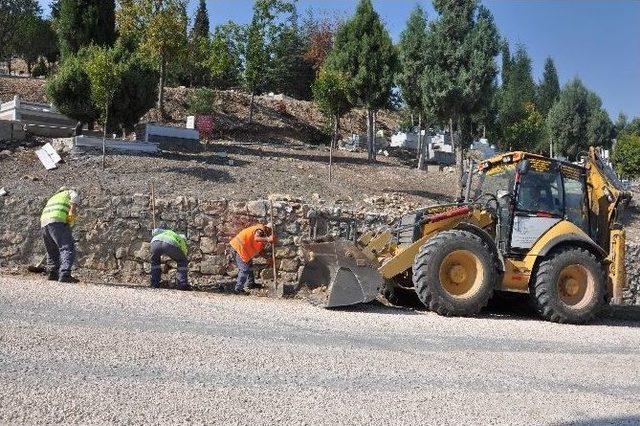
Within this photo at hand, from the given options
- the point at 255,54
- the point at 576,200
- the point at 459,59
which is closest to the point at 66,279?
the point at 576,200

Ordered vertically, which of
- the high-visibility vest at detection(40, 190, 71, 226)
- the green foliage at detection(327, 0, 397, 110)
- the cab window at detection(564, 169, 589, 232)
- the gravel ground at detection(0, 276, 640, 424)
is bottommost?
the gravel ground at detection(0, 276, 640, 424)

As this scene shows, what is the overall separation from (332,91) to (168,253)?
1439cm

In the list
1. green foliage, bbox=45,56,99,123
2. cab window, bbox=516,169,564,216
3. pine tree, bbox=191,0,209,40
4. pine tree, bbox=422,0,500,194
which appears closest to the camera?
cab window, bbox=516,169,564,216

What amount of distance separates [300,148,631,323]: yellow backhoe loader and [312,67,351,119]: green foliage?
44.0 feet

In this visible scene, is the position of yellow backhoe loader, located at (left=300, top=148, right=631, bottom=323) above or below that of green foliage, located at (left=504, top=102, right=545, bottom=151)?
below

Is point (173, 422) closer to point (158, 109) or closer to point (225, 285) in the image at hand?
point (225, 285)

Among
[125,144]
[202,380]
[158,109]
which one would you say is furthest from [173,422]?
[158,109]

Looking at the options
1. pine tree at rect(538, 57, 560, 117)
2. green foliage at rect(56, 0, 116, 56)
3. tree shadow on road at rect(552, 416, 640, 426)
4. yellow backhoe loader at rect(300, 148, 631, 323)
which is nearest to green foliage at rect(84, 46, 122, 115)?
green foliage at rect(56, 0, 116, 56)

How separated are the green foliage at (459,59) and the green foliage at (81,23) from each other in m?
10.4

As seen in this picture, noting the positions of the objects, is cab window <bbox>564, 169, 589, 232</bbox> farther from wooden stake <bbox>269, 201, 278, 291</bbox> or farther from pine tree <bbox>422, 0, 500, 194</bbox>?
pine tree <bbox>422, 0, 500, 194</bbox>

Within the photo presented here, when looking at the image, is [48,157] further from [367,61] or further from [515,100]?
[515,100]

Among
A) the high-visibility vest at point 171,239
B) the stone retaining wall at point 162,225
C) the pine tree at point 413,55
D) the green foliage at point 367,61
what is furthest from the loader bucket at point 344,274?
the green foliage at point 367,61

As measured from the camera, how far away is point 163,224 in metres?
11.9

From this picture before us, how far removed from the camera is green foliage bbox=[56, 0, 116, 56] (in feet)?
74.7
